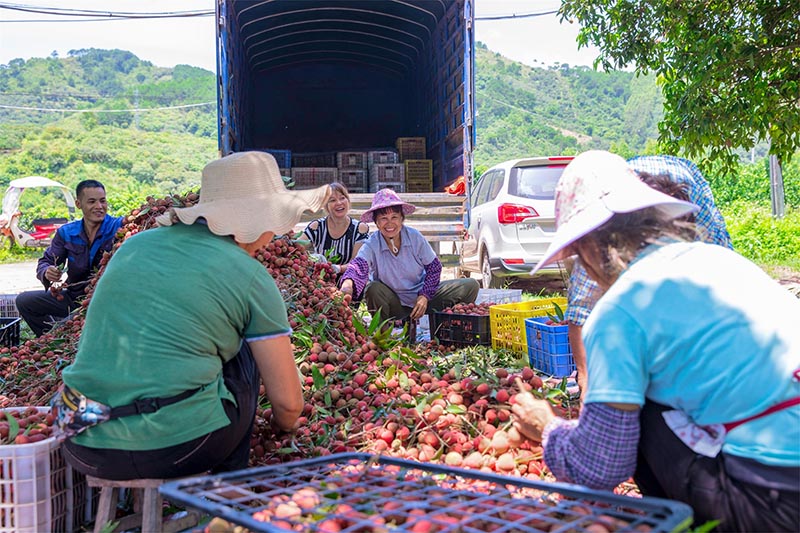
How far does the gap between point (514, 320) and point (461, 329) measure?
0.48m

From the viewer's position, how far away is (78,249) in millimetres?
5266

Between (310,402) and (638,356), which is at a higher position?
(638,356)

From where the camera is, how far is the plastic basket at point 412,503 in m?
1.45

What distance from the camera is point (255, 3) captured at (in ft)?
29.1

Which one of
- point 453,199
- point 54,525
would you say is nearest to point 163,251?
point 54,525

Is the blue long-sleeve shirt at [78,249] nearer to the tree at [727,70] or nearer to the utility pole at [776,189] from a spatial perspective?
the tree at [727,70]

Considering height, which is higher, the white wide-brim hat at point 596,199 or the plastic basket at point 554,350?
the white wide-brim hat at point 596,199

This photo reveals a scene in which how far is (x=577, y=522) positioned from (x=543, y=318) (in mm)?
2743

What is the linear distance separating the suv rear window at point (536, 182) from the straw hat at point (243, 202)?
593 centimetres

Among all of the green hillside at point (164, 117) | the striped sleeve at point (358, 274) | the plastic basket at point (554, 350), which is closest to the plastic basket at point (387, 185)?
the striped sleeve at point (358, 274)

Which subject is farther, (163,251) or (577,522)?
(163,251)

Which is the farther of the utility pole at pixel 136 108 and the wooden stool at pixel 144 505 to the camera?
the utility pole at pixel 136 108

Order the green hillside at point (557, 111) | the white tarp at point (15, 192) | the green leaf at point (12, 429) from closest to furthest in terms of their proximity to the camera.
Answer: the green leaf at point (12, 429)
the white tarp at point (15, 192)
the green hillside at point (557, 111)

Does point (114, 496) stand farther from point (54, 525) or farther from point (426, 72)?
point (426, 72)
